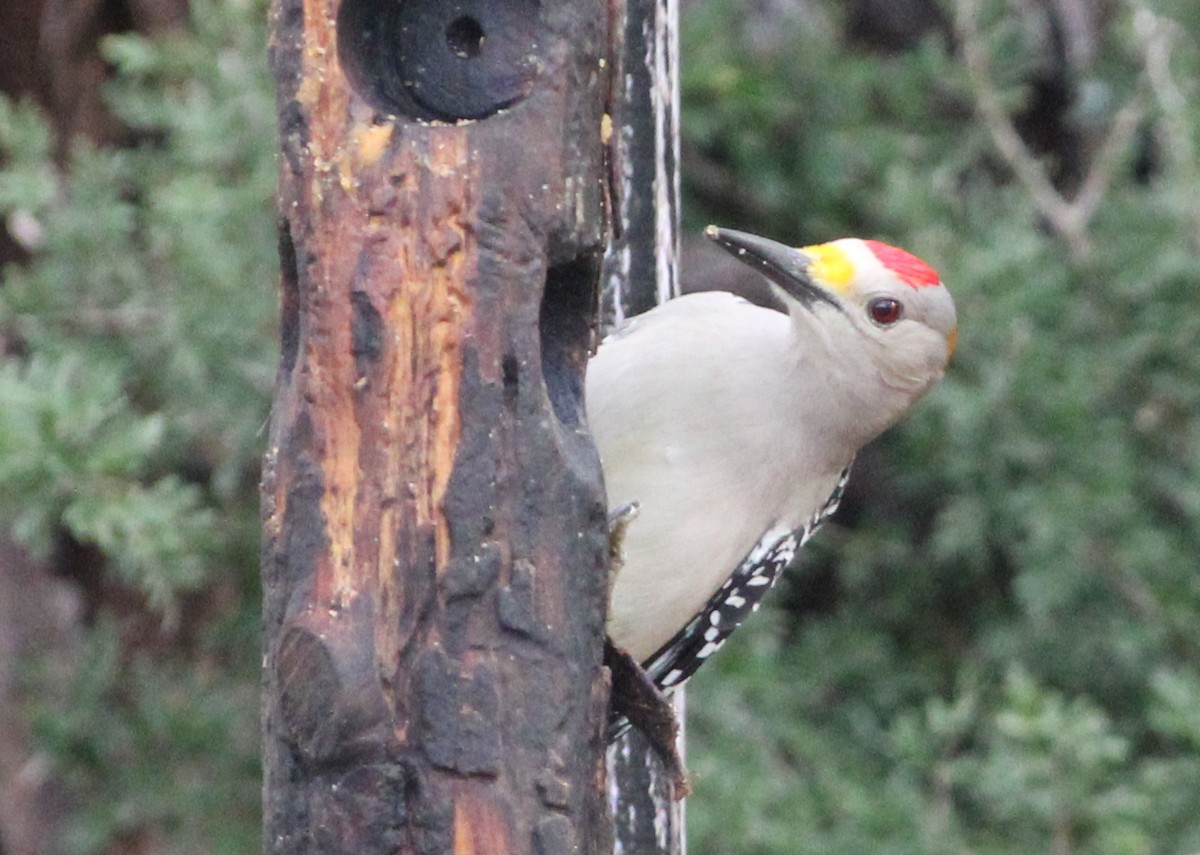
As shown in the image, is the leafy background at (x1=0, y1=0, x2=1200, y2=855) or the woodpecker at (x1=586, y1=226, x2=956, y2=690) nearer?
the woodpecker at (x1=586, y1=226, x2=956, y2=690)

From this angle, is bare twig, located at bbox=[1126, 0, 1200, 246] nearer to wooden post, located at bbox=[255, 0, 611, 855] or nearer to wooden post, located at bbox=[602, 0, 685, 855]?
wooden post, located at bbox=[602, 0, 685, 855]

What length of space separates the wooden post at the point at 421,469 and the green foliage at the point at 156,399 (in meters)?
1.69

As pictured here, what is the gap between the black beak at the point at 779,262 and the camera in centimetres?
353

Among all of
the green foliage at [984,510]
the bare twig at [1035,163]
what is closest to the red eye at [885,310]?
the green foliage at [984,510]

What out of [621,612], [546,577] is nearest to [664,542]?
[621,612]

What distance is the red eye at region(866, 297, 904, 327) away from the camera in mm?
3650

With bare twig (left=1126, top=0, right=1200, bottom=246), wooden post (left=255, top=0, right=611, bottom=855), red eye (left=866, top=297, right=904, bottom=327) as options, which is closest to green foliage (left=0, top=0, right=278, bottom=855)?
red eye (left=866, top=297, right=904, bottom=327)

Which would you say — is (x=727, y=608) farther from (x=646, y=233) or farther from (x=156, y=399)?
(x=156, y=399)

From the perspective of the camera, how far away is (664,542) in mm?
3615

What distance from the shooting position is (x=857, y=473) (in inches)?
244

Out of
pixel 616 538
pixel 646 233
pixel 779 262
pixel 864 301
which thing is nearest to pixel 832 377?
pixel 864 301

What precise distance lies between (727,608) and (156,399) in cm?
171

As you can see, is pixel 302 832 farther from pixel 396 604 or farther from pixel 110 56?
pixel 110 56

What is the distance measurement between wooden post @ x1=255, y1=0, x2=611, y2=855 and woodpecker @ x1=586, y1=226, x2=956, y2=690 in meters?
1.08
